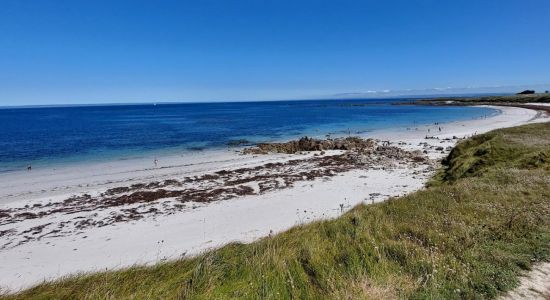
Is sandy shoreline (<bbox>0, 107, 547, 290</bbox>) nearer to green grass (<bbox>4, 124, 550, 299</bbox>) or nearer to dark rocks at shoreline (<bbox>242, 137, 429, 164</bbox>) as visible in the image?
dark rocks at shoreline (<bbox>242, 137, 429, 164</bbox>)

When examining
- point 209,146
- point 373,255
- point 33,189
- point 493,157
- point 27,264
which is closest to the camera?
point 373,255

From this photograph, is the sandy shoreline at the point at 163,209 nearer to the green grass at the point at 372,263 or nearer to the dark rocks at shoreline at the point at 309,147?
the green grass at the point at 372,263

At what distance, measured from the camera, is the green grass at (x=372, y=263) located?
15.8 ft

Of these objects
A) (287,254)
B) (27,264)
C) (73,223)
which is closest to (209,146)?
(73,223)

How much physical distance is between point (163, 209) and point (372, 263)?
1178cm

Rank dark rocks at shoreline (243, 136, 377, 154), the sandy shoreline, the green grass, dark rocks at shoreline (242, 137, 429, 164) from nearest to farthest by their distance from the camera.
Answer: the green grass < the sandy shoreline < dark rocks at shoreline (242, 137, 429, 164) < dark rocks at shoreline (243, 136, 377, 154)

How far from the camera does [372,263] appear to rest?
18.2 feet

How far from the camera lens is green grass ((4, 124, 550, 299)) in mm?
4801

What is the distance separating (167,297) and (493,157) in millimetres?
16237

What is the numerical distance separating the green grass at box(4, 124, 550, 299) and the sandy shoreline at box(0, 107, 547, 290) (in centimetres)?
407

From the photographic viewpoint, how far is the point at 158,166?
83.4 ft

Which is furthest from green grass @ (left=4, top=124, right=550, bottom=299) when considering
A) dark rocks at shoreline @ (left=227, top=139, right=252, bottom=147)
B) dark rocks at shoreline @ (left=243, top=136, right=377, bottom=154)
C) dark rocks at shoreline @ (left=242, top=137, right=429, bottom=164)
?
dark rocks at shoreline @ (left=227, top=139, right=252, bottom=147)

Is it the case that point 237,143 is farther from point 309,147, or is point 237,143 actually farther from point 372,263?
point 372,263

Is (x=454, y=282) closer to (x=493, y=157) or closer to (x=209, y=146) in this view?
(x=493, y=157)
